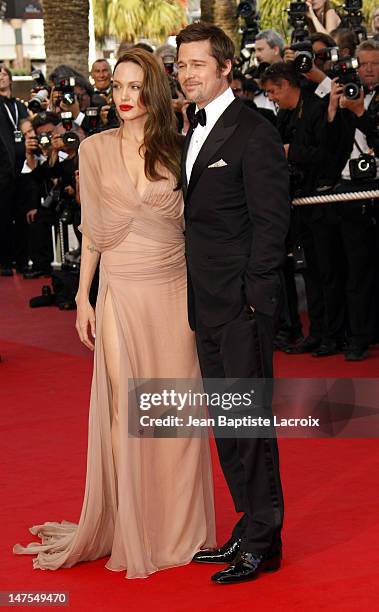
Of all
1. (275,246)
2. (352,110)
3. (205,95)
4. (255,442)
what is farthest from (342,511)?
(352,110)

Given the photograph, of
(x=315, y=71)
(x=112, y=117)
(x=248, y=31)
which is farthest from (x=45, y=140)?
(x=315, y=71)

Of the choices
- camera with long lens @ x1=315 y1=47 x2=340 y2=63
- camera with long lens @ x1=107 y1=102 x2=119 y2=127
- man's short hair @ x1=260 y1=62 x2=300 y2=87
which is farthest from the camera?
camera with long lens @ x1=107 y1=102 x2=119 y2=127

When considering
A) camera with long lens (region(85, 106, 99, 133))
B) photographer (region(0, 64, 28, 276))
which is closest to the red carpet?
camera with long lens (region(85, 106, 99, 133))

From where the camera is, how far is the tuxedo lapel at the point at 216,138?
4285 mm

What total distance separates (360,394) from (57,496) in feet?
8.30

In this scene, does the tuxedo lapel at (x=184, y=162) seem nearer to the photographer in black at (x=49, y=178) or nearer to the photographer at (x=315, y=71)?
the photographer at (x=315, y=71)

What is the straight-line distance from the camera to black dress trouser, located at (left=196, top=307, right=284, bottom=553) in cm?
430

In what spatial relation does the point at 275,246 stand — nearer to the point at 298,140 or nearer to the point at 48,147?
the point at 298,140

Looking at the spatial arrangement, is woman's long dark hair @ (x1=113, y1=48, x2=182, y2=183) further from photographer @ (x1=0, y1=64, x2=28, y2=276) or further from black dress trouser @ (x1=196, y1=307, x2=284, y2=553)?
photographer @ (x1=0, y1=64, x2=28, y2=276)

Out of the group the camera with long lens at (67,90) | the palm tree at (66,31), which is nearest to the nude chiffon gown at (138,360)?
the camera with long lens at (67,90)

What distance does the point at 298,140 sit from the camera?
27.8 feet

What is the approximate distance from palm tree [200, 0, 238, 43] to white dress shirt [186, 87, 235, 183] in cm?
1474

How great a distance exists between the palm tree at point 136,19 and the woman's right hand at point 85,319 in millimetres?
37749

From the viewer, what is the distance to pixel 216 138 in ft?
14.1
